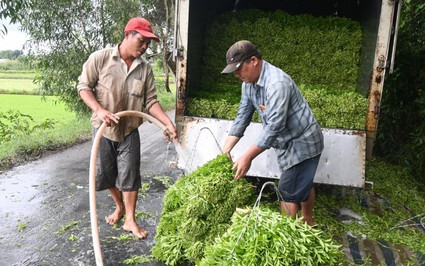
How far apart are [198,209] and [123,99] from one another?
134 centimetres

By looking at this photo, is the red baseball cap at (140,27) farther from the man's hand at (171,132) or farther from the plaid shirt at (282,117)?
the plaid shirt at (282,117)

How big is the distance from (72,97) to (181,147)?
5371 mm

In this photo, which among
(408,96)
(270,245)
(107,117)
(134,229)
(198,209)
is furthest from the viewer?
(408,96)

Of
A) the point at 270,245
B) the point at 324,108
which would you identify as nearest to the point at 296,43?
the point at 324,108

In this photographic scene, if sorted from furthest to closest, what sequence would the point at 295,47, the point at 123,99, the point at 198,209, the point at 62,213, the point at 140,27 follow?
the point at 295,47 < the point at 62,213 < the point at 123,99 < the point at 140,27 < the point at 198,209

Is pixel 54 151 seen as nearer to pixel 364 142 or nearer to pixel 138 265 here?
pixel 138 265

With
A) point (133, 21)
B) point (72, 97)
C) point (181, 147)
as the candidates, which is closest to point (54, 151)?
point (72, 97)

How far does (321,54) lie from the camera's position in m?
5.39

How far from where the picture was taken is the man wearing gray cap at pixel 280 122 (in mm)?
2830

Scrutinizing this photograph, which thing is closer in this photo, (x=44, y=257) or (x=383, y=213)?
(x=44, y=257)

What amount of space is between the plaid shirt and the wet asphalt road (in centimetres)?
128

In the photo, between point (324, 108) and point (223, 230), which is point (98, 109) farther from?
point (324, 108)

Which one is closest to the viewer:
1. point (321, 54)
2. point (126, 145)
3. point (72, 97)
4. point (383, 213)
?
point (126, 145)

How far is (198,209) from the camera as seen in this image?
270 cm
